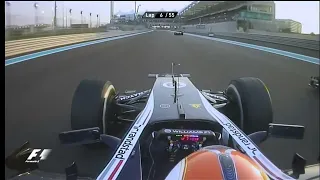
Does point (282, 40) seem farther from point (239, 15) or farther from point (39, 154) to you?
point (39, 154)

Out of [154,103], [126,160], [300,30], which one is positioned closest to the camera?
[126,160]

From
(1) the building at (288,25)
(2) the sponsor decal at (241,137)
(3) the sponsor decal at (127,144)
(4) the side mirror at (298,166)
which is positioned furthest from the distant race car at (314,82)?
(3) the sponsor decal at (127,144)

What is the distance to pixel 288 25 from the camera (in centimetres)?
220

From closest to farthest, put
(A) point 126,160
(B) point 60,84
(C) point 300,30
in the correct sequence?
(A) point 126,160 < (C) point 300,30 < (B) point 60,84

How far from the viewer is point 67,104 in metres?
2.55

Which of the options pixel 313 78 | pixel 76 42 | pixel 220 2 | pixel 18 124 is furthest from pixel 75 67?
pixel 313 78

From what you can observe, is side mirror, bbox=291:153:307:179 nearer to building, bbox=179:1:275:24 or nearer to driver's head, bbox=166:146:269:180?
driver's head, bbox=166:146:269:180

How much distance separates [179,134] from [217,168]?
366mm

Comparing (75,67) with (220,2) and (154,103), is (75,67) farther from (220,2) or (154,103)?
(220,2)

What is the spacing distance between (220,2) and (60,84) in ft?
4.00

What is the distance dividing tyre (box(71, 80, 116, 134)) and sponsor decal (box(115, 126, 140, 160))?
625 millimetres

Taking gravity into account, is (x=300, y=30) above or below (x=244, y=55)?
above

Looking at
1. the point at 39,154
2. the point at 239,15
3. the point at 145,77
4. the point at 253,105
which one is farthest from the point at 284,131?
the point at 39,154

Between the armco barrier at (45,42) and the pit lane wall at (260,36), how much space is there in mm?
541
